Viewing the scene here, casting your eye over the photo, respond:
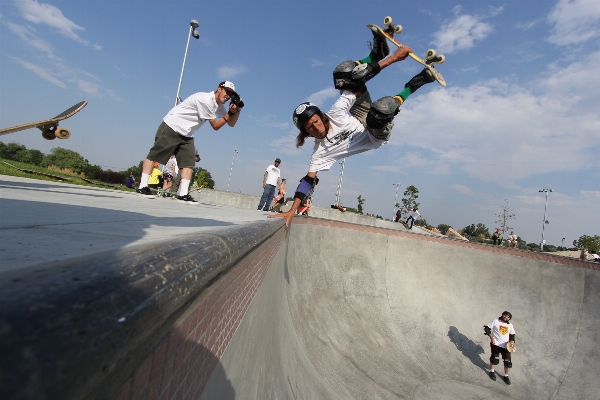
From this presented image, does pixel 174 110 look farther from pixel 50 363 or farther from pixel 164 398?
pixel 50 363

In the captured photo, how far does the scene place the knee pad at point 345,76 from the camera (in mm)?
3568

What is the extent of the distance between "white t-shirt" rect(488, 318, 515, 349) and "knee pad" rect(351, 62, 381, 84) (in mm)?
4254

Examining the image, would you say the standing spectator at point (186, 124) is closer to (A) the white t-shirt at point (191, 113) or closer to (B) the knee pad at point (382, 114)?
(A) the white t-shirt at point (191, 113)

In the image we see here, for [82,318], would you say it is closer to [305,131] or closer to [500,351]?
[305,131]

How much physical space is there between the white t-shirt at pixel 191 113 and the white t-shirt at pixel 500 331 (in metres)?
5.53

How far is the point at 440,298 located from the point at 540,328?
1.59 meters

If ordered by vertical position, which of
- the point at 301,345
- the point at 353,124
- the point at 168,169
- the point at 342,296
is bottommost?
the point at 301,345

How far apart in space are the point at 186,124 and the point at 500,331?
5.74 m

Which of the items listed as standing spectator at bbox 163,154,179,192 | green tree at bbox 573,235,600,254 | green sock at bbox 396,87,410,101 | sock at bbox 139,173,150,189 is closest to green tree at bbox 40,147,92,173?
standing spectator at bbox 163,154,179,192

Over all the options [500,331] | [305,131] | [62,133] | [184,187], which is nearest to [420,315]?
[500,331]

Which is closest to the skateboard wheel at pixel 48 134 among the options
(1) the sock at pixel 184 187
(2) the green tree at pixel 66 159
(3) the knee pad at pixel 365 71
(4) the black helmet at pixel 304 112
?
(1) the sock at pixel 184 187

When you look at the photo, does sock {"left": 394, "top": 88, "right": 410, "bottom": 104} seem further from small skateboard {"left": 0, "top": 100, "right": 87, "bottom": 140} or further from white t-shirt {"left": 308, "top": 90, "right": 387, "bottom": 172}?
small skateboard {"left": 0, "top": 100, "right": 87, "bottom": 140}

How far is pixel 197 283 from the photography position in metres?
0.68

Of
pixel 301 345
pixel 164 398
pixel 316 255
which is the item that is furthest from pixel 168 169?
pixel 164 398
